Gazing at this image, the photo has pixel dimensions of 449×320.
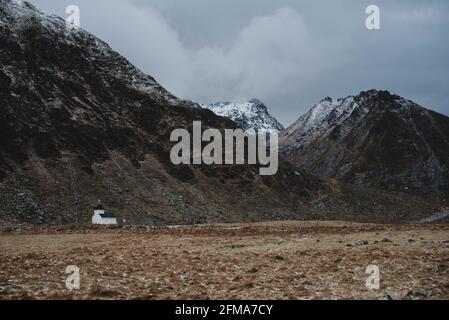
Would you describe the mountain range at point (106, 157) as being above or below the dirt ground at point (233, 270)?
above

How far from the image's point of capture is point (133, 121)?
122m

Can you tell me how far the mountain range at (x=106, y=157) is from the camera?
8469cm

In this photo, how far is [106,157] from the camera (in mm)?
101000

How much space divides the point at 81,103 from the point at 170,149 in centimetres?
2350

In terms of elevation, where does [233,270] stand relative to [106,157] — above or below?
below

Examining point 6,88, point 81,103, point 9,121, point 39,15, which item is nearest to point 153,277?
point 9,121

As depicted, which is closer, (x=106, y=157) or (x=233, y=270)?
(x=233, y=270)

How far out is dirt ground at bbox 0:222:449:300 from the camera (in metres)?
15.9

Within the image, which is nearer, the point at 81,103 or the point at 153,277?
the point at 153,277

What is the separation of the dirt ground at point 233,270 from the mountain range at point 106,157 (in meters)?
50.9

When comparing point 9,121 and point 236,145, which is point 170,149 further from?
point 9,121

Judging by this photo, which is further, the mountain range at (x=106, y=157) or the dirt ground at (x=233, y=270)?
the mountain range at (x=106, y=157)

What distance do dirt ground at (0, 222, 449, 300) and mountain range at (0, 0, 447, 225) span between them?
5090cm

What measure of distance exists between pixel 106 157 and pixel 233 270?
84.5 meters
